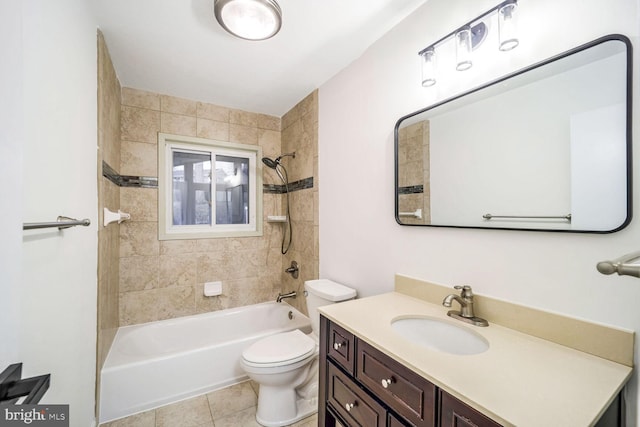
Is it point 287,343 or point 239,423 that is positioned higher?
point 287,343

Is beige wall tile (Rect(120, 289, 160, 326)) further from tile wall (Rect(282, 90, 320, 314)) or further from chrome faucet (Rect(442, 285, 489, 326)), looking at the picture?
chrome faucet (Rect(442, 285, 489, 326))

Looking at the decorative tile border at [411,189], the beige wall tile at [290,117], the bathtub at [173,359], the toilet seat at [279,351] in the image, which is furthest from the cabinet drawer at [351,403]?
the beige wall tile at [290,117]

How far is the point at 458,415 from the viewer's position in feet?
2.30

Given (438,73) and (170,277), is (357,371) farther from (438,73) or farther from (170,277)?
(170,277)

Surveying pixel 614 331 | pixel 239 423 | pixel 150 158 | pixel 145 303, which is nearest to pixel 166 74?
pixel 150 158

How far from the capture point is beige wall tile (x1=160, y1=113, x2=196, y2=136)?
2.49 meters

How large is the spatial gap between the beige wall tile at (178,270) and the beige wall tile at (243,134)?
130cm

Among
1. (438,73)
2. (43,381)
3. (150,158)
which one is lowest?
(43,381)

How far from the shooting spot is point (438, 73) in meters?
1.32

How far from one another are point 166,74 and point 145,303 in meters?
2.00

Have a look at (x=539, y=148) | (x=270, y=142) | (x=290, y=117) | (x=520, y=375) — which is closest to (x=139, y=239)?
(x=270, y=142)

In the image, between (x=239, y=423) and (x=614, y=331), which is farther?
(x=239, y=423)

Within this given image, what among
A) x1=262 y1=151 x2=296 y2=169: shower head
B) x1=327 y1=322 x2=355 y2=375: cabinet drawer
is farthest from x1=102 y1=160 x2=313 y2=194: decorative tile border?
x1=327 y1=322 x2=355 y2=375: cabinet drawer

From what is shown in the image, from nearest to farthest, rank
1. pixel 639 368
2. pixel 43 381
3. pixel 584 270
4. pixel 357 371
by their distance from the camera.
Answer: pixel 43 381 < pixel 639 368 < pixel 584 270 < pixel 357 371
